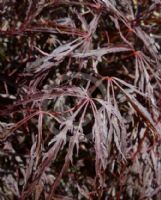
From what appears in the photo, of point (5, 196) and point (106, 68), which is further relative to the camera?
point (106, 68)

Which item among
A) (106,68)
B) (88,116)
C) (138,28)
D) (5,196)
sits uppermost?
(138,28)

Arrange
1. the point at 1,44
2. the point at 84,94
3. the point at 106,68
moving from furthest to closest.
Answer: the point at 106,68 → the point at 1,44 → the point at 84,94

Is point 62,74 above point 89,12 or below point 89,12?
below

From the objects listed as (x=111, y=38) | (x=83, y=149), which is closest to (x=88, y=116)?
(x=83, y=149)

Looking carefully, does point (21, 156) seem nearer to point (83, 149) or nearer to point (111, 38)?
point (83, 149)

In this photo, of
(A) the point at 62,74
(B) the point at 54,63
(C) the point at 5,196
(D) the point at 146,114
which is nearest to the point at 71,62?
(A) the point at 62,74

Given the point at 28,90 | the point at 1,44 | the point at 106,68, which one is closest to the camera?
the point at 28,90

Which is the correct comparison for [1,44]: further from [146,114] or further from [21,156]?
[146,114]
